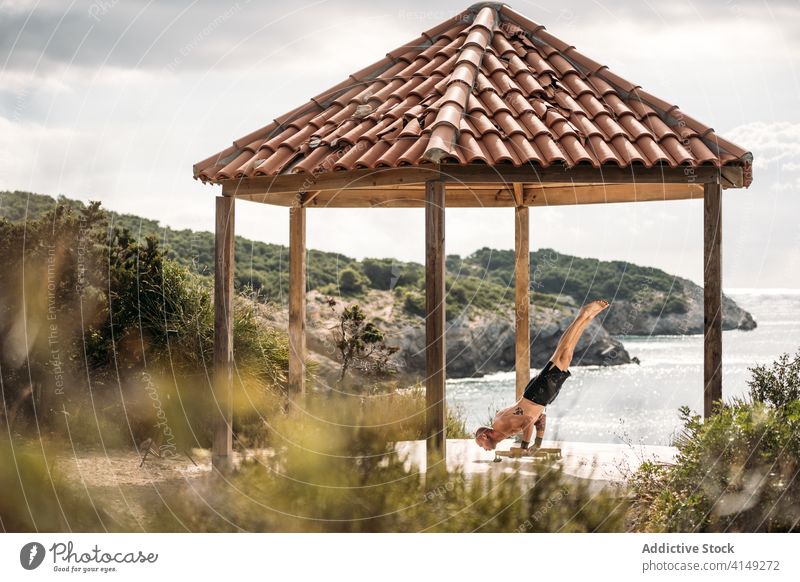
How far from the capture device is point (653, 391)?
17266 mm

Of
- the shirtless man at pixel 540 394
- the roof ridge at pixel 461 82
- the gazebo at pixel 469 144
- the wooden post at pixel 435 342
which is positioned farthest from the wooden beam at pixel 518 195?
the wooden post at pixel 435 342

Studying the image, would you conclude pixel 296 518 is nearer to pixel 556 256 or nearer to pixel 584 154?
pixel 584 154

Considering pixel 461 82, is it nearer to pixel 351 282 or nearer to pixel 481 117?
pixel 481 117

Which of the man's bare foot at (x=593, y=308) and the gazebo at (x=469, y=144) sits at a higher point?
the gazebo at (x=469, y=144)

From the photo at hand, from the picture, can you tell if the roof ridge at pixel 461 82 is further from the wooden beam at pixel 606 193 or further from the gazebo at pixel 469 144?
the wooden beam at pixel 606 193

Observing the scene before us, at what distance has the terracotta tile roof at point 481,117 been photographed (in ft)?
28.0

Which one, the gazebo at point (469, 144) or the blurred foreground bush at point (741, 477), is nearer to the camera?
the blurred foreground bush at point (741, 477)

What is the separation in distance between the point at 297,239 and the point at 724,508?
6180 mm

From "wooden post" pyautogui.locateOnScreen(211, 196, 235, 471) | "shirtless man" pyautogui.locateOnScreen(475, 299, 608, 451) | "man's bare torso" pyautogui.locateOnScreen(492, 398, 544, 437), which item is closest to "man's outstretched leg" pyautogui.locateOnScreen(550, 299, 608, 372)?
"shirtless man" pyautogui.locateOnScreen(475, 299, 608, 451)

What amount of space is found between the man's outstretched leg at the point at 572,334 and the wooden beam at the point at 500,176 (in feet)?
5.38

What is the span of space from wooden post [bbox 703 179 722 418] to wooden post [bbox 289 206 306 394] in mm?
5092

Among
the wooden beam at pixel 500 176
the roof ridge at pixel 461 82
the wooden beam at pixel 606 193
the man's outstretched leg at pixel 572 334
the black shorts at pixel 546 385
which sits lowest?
the black shorts at pixel 546 385

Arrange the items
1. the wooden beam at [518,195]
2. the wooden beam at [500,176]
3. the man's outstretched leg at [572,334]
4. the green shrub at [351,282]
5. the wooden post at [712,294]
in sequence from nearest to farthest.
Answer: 1. the wooden beam at [500,176]
2. the wooden post at [712,294]
3. the man's outstretched leg at [572,334]
4. the wooden beam at [518,195]
5. the green shrub at [351,282]

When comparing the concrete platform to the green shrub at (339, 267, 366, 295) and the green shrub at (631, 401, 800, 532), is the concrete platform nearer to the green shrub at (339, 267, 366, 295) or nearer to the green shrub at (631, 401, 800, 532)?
the green shrub at (631, 401, 800, 532)
